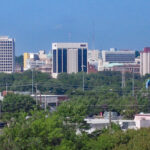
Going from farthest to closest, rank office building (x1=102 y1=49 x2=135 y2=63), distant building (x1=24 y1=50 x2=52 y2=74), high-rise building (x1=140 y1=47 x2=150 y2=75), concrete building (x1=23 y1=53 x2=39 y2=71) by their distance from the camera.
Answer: office building (x1=102 y1=49 x2=135 y2=63) → concrete building (x1=23 y1=53 x2=39 y2=71) → distant building (x1=24 y1=50 x2=52 y2=74) → high-rise building (x1=140 y1=47 x2=150 y2=75)

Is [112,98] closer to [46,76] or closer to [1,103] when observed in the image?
[1,103]

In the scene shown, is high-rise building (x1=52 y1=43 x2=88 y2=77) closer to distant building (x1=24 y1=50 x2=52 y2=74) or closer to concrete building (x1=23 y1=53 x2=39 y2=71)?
distant building (x1=24 y1=50 x2=52 y2=74)

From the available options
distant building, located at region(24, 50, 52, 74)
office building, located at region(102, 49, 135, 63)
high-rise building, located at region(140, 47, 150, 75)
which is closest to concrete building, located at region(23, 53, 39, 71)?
distant building, located at region(24, 50, 52, 74)

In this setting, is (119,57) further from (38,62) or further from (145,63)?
(145,63)

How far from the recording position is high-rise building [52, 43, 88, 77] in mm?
113250

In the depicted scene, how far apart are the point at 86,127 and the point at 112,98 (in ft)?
106

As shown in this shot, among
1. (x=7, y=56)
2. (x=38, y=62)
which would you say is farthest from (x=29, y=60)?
(x=7, y=56)

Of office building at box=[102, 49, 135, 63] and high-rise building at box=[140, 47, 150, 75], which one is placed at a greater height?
office building at box=[102, 49, 135, 63]

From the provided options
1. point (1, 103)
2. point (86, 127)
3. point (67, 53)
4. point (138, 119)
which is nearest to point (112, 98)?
point (1, 103)

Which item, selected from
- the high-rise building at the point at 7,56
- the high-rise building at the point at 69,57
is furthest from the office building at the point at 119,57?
the high-rise building at the point at 69,57

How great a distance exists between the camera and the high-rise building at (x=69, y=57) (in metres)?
113

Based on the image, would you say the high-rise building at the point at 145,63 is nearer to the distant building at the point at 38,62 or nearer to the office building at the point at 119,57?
the distant building at the point at 38,62

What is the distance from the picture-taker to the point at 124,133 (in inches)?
894

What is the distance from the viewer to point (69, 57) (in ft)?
372
